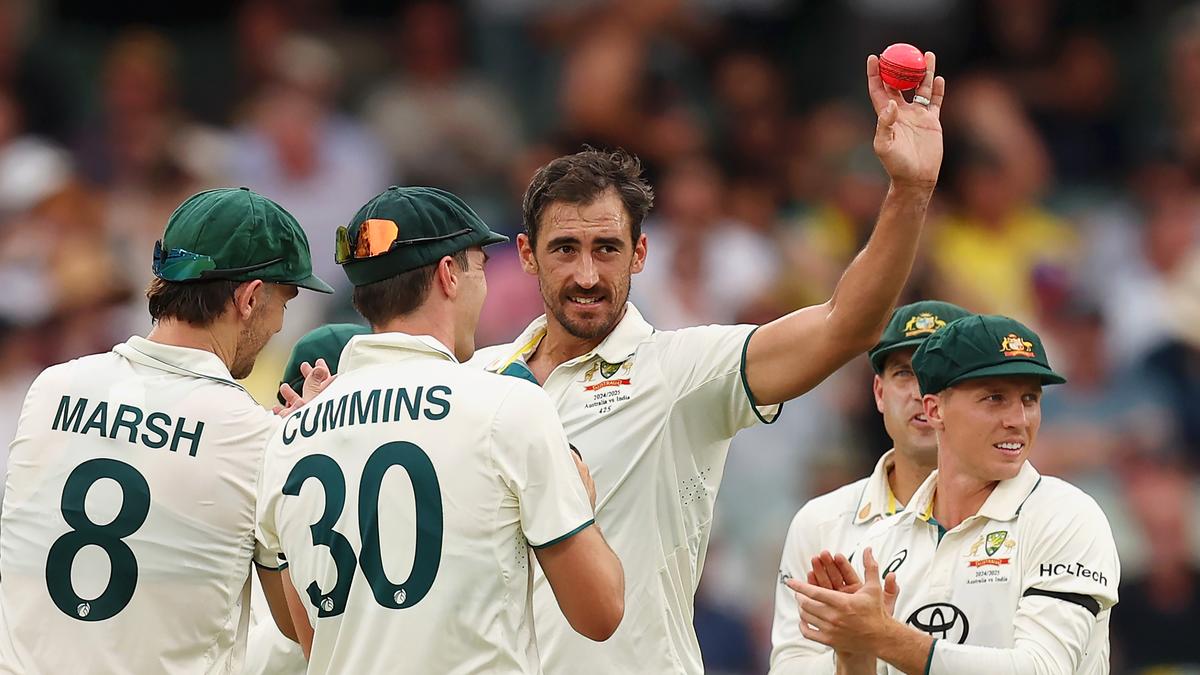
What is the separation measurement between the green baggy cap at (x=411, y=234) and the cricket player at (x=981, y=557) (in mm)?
1384

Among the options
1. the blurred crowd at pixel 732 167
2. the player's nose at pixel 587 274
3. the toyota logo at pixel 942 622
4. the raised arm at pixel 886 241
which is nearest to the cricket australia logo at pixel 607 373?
the player's nose at pixel 587 274

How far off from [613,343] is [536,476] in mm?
1226

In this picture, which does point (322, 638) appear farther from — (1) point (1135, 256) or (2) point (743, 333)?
(1) point (1135, 256)

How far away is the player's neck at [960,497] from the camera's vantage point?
17.0 feet

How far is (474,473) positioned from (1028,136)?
8644mm

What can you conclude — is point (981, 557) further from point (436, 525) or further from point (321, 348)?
point (321, 348)

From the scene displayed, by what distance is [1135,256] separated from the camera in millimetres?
11531

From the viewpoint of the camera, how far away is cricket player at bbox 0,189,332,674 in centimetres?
445

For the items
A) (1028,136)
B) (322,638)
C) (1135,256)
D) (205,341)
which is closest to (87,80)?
(1028,136)

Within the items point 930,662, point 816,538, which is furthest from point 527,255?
point 930,662

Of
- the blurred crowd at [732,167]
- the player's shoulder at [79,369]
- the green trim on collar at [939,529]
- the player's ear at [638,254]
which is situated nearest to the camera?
the player's shoulder at [79,369]

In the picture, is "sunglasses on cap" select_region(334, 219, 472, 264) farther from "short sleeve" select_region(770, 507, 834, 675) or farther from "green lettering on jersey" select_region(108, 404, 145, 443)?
"short sleeve" select_region(770, 507, 834, 675)

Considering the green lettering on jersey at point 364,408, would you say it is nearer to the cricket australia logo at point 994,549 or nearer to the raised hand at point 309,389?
the raised hand at point 309,389

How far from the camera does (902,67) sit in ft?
15.0
